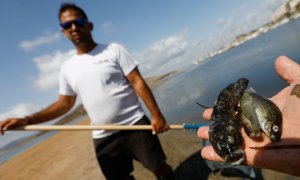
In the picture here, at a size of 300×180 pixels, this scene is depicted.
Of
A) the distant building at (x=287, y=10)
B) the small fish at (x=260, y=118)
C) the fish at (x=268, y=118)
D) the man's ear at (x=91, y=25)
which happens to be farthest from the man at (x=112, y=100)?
the distant building at (x=287, y=10)

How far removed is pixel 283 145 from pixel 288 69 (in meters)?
1.49

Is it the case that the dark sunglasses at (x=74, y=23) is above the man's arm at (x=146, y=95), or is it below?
above

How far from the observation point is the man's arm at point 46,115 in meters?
4.91

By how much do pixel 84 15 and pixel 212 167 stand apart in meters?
4.65

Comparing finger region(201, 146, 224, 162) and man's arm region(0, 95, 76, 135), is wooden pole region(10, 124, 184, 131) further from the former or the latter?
finger region(201, 146, 224, 162)

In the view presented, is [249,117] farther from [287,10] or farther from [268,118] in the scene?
[287,10]

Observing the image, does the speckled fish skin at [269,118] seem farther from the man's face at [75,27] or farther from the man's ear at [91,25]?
the man's ear at [91,25]

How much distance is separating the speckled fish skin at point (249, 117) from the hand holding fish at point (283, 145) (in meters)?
0.09

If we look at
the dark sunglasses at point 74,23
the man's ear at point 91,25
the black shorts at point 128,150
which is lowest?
the black shorts at point 128,150

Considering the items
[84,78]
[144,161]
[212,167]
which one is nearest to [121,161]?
[144,161]

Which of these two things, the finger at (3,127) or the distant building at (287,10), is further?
the distant building at (287,10)

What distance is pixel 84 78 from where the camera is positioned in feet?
16.5

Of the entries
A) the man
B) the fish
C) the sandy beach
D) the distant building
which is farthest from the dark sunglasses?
the distant building

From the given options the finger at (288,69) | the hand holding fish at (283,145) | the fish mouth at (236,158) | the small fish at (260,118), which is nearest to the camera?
the hand holding fish at (283,145)
